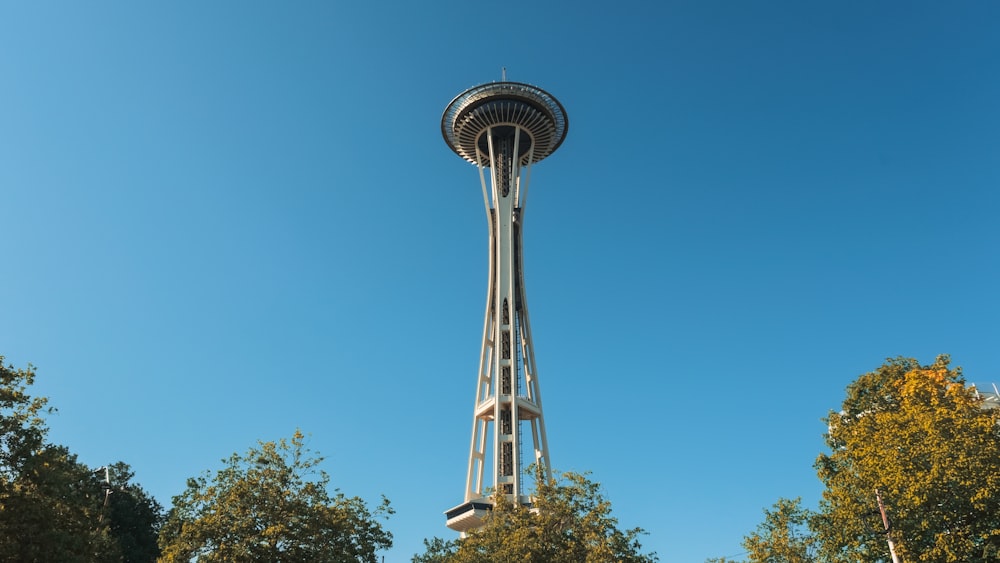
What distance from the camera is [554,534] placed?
36.7m

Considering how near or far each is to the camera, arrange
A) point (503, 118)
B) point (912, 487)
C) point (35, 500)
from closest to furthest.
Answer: point (35, 500) < point (912, 487) < point (503, 118)

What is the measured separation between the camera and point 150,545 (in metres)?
57.3

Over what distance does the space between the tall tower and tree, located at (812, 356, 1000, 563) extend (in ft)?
129

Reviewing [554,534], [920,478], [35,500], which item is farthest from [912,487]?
[35,500]

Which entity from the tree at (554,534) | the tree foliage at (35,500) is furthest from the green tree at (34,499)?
the tree at (554,534)

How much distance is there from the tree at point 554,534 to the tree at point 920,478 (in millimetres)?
9955

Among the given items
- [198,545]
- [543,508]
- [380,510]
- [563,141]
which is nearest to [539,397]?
[563,141]

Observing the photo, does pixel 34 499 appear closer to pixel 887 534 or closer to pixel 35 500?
pixel 35 500

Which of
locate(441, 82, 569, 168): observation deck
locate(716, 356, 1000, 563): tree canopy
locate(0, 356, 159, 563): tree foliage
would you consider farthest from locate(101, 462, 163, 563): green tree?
locate(441, 82, 569, 168): observation deck

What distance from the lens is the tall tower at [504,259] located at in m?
74.2

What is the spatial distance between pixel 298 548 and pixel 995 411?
32.8 metres

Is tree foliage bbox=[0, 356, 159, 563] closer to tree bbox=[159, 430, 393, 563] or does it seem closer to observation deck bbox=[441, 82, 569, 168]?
tree bbox=[159, 430, 393, 563]

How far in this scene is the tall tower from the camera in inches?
2923

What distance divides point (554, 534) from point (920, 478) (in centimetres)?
1691
